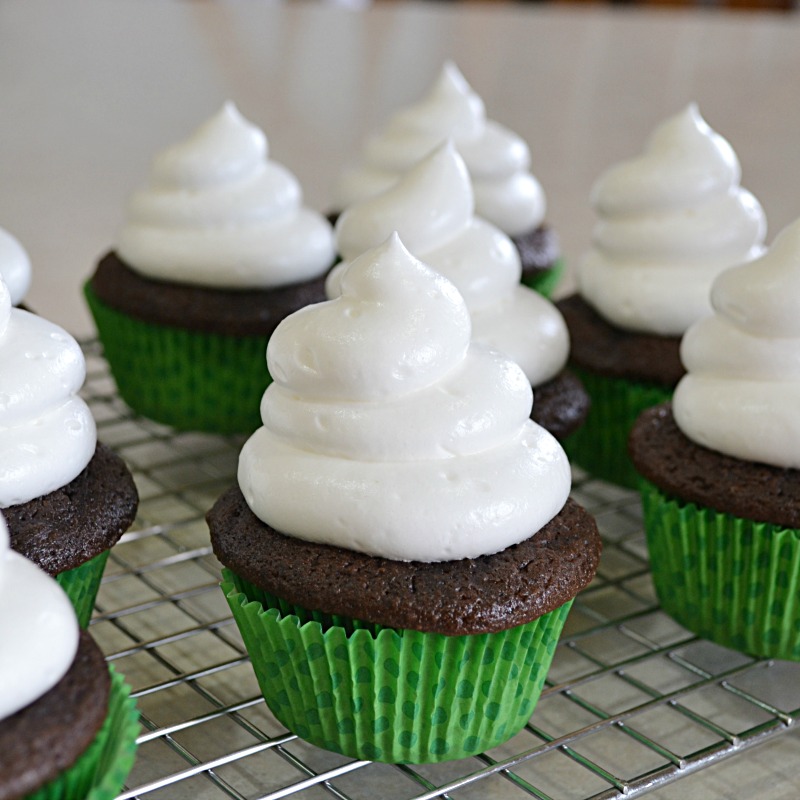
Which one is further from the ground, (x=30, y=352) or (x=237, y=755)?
(x=30, y=352)

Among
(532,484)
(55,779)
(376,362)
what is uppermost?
(376,362)

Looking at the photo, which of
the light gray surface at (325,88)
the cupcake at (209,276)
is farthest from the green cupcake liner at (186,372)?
the light gray surface at (325,88)

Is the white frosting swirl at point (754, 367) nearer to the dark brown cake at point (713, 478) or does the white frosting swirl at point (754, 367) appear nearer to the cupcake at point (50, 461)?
the dark brown cake at point (713, 478)

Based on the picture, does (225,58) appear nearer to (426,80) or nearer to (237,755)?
(426,80)

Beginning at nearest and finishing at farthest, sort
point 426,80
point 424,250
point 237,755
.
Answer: point 237,755
point 424,250
point 426,80

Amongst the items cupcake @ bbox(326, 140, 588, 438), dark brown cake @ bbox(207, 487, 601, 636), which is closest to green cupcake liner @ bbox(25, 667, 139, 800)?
dark brown cake @ bbox(207, 487, 601, 636)

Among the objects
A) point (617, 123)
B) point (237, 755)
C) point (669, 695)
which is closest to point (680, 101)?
point (617, 123)

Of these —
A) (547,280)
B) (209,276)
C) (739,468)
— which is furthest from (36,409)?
(547,280)
